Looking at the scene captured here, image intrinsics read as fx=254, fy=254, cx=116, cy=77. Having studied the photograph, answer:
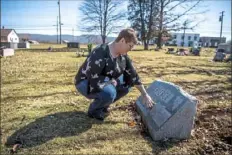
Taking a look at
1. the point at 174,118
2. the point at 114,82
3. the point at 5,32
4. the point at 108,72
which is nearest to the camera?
the point at 174,118

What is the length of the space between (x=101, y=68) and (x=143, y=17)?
37160mm

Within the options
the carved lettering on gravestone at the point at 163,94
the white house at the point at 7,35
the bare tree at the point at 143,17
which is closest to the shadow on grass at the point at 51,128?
the carved lettering on gravestone at the point at 163,94

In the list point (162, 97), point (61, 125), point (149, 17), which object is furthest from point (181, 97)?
point (149, 17)

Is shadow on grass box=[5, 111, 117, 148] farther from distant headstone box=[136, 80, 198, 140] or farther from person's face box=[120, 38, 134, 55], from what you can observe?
person's face box=[120, 38, 134, 55]

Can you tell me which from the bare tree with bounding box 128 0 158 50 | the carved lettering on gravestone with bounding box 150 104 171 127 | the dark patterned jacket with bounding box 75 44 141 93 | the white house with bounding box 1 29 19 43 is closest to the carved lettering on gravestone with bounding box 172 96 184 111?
the carved lettering on gravestone with bounding box 150 104 171 127

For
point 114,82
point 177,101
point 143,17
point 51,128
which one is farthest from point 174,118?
point 143,17

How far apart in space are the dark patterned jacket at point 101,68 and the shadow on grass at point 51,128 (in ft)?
1.68

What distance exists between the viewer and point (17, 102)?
4.68 meters

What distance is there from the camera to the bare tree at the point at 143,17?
124 feet

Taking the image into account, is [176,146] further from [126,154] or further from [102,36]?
[102,36]

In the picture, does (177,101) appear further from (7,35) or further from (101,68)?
(7,35)

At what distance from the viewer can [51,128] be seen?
3316 millimetres

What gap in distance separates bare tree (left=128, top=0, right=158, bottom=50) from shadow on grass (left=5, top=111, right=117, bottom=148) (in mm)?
34982

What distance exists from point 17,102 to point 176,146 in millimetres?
3099
